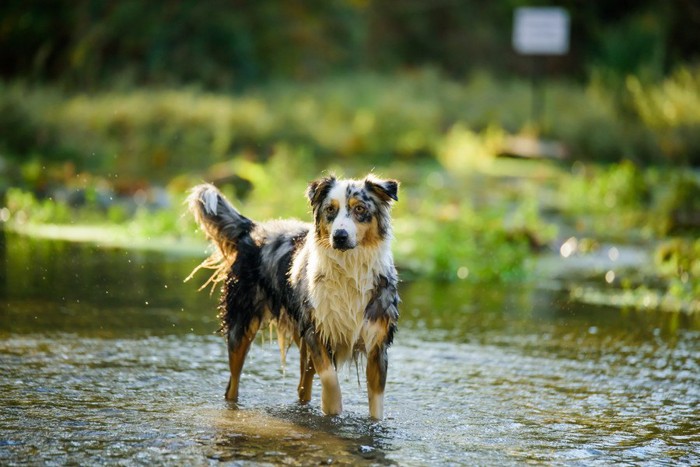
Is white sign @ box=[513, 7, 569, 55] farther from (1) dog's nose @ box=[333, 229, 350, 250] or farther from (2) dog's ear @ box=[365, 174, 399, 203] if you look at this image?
(1) dog's nose @ box=[333, 229, 350, 250]

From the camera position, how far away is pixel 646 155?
2109cm

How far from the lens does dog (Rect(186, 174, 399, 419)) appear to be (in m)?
6.99

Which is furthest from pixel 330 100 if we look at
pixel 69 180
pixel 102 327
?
pixel 102 327

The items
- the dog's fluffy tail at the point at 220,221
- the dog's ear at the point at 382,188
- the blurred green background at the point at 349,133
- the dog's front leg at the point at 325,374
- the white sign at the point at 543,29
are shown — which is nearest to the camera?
the dog's ear at the point at 382,188

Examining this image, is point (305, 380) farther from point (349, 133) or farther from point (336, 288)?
point (349, 133)

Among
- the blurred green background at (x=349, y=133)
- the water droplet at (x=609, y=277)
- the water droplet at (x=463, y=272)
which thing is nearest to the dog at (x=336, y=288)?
the blurred green background at (x=349, y=133)

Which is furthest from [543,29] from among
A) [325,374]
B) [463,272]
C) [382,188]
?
[325,374]

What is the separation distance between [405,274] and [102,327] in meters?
5.04

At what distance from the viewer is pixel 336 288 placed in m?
7.14

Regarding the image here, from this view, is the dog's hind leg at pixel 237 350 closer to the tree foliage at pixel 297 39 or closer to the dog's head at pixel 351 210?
the dog's head at pixel 351 210

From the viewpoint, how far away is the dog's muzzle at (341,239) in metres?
6.78

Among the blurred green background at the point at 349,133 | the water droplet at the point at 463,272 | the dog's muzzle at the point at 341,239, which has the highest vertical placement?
the blurred green background at the point at 349,133

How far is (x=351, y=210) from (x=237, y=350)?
1.50 meters

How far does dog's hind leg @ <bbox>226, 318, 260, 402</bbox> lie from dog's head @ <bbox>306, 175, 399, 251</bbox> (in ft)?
3.58
